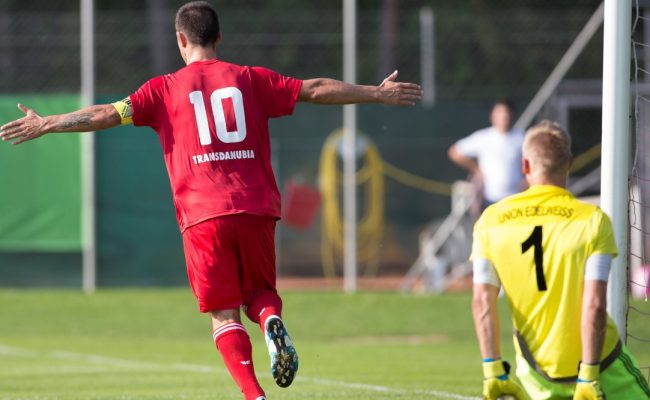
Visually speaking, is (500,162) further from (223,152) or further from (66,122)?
(66,122)

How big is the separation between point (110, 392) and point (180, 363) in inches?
120

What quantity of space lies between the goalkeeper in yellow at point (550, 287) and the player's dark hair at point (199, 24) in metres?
2.17

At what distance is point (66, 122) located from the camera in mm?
6391

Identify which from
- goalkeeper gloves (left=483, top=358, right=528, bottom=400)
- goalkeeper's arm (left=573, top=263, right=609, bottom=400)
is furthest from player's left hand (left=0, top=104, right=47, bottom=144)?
goalkeeper's arm (left=573, top=263, right=609, bottom=400)

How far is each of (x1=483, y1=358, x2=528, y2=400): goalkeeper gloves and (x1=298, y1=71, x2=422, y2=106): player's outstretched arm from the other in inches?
78.6

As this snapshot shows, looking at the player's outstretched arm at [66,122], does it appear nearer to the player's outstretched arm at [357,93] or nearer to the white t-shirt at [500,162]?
the player's outstretched arm at [357,93]

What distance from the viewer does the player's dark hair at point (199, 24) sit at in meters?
6.51

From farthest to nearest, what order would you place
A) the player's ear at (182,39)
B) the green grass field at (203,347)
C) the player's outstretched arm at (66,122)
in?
the green grass field at (203,347), the player's ear at (182,39), the player's outstretched arm at (66,122)

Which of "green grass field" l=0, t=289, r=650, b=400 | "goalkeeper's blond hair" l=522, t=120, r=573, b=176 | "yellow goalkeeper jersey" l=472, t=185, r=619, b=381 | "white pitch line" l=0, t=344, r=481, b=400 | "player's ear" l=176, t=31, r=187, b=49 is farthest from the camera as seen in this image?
"green grass field" l=0, t=289, r=650, b=400

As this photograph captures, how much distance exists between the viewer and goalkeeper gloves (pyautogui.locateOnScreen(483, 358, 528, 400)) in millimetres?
4695

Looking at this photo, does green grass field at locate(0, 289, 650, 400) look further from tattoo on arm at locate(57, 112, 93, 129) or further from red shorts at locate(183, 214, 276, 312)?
tattoo on arm at locate(57, 112, 93, 129)

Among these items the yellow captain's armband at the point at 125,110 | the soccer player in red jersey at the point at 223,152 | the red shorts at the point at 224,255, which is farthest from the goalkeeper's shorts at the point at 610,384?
the yellow captain's armband at the point at 125,110

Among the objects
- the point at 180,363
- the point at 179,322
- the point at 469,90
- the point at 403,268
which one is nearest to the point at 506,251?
the point at 180,363

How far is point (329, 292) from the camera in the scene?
17031 millimetres
